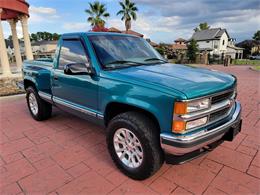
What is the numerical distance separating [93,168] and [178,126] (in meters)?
1.44

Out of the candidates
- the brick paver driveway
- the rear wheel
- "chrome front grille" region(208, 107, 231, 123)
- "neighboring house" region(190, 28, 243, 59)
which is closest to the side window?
the rear wheel

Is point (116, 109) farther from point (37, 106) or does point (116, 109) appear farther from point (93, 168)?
point (37, 106)

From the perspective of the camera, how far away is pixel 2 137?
394cm

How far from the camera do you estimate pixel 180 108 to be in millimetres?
2010

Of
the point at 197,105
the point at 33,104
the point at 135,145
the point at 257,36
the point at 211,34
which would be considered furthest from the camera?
the point at 257,36

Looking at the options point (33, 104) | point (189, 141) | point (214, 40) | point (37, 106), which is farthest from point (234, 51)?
point (189, 141)

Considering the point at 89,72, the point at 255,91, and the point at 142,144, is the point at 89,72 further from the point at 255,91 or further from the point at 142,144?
the point at 255,91

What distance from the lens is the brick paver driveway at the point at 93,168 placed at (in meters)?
2.44

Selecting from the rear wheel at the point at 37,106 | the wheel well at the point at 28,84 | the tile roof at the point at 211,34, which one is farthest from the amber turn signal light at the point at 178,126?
the tile roof at the point at 211,34

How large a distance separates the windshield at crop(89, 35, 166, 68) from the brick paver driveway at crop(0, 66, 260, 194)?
1.45 m

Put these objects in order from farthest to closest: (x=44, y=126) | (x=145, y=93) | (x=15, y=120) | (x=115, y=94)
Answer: (x=15, y=120) → (x=44, y=126) → (x=115, y=94) → (x=145, y=93)

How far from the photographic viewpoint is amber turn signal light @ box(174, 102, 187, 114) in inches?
78.6

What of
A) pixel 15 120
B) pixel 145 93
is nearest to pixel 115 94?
pixel 145 93

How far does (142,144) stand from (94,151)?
1.27 meters
